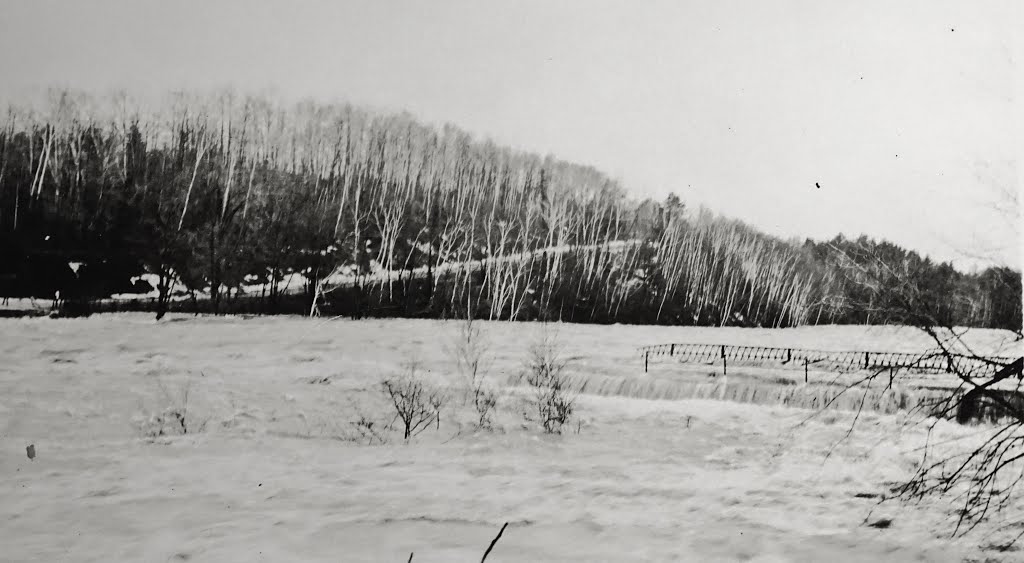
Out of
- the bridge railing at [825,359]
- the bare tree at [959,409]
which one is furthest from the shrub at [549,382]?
the bare tree at [959,409]

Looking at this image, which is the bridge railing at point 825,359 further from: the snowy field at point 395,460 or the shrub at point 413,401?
the shrub at point 413,401

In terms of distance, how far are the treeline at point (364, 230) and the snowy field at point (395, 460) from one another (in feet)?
0.69

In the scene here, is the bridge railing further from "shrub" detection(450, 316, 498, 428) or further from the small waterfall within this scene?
"shrub" detection(450, 316, 498, 428)

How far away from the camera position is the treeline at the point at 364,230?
3.66 m

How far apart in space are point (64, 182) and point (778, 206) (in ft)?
14.5

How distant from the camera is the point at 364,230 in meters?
4.14

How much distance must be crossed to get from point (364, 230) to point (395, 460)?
1518 millimetres

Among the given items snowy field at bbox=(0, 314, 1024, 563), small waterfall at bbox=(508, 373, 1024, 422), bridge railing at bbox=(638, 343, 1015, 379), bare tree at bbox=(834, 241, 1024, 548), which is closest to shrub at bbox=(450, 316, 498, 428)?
snowy field at bbox=(0, 314, 1024, 563)

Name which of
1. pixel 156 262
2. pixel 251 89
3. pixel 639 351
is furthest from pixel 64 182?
pixel 639 351

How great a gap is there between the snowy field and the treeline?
21 cm

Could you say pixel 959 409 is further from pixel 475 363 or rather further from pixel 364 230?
pixel 364 230

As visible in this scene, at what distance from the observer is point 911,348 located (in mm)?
3574

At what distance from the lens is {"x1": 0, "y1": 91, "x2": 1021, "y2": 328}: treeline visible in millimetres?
3658

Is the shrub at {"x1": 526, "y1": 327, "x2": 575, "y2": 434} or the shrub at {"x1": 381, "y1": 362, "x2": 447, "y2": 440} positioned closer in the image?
the shrub at {"x1": 381, "y1": 362, "x2": 447, "y2": 440}
